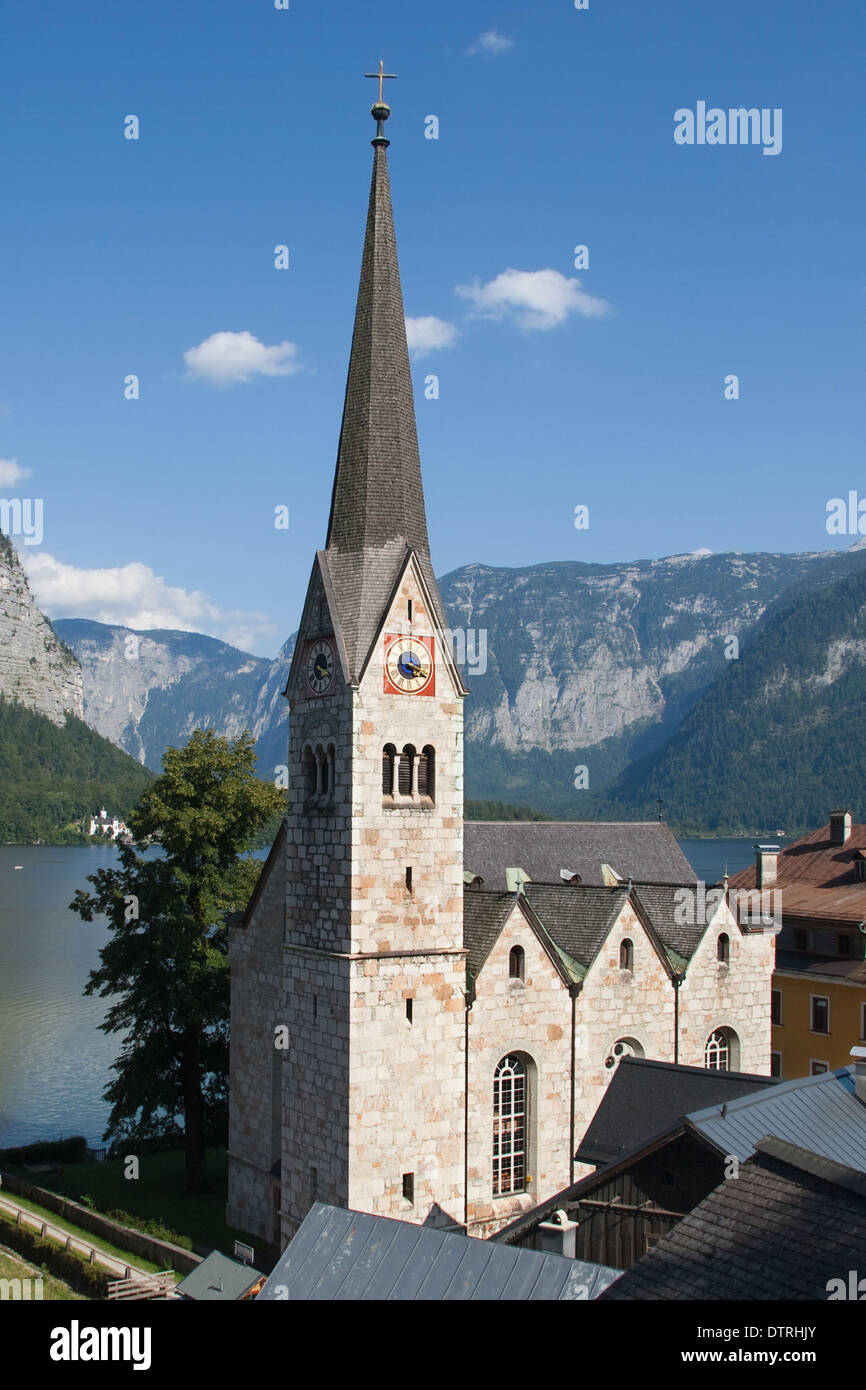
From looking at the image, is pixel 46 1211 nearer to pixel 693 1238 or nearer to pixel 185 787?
pixel 185 787

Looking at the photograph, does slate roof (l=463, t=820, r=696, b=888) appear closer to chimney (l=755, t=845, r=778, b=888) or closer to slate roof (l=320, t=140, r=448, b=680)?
chimney (l=755, t=845, r=778, b=888)

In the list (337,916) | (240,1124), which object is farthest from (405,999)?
(240,1124)

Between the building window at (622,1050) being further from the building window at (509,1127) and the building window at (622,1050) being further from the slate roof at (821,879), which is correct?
the slate roof at (821,879)

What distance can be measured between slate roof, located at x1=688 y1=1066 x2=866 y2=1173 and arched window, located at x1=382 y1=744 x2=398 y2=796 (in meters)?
11.8

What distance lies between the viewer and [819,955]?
4991 centimetres

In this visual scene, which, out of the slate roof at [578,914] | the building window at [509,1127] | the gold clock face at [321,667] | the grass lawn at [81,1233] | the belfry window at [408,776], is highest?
the gold clock face at [321,667]

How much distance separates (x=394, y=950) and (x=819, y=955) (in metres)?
24.8

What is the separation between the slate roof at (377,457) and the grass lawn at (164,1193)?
20083 mm

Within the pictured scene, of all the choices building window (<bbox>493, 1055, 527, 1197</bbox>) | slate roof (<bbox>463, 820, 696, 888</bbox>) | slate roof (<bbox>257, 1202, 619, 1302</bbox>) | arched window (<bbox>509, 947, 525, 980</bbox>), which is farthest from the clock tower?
slate roof (<bbox>257, 1202, 619, 1302</bbox>)

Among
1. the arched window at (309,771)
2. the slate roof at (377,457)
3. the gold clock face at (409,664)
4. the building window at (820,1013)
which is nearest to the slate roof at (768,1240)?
the gold clock face at (409,664)

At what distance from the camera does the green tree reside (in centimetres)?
4566

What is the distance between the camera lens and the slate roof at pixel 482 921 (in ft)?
112
